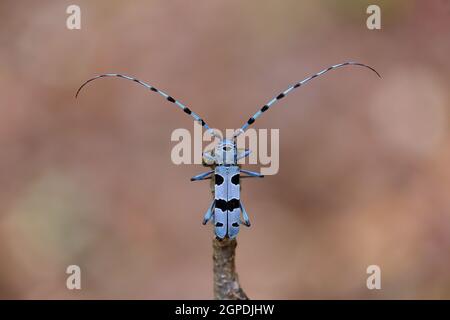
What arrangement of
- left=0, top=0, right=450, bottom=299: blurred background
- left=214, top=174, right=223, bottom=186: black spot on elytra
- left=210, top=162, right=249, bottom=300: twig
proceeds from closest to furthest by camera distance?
left=210, top=162, right=249, bottom=300: twig, left=214, top=174, right=223, bottom=186: black spot on elytra, left=0, top=0, right=450, bottom=299: blurred background

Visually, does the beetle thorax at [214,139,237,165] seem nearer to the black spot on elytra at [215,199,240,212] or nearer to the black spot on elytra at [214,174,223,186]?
the black spot on elytra at [214,174,223,186]

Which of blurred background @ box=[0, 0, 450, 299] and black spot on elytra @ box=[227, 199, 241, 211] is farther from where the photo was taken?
blurred background @ box=[0, 0, 450, 299]

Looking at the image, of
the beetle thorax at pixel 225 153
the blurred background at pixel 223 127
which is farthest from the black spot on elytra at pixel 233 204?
the blurred background at pixel 223 127

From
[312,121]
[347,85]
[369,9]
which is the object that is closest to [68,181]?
[312,121]

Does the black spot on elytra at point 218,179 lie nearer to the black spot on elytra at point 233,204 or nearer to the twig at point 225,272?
the black spot on elytra at point 233,204

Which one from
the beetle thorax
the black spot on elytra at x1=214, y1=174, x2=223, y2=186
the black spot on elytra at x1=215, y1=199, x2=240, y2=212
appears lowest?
the black spot on elytra at x1=215, y1=199, x2=240, y2=212

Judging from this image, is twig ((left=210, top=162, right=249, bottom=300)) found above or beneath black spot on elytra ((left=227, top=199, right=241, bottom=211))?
beneath

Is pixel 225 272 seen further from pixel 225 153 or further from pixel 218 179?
pixel 225 153

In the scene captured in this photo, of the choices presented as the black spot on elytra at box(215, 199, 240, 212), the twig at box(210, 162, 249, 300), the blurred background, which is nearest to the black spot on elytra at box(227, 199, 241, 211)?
the black spot on elytra at box(215, 199, 240, 212)

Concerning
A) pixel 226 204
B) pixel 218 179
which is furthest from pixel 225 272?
pixel 218 179

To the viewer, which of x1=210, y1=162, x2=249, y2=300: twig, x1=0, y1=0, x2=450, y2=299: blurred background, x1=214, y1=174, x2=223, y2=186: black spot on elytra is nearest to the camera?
x1=210, y1=162, x2=249, y2=300: twig
